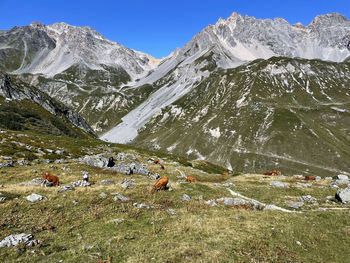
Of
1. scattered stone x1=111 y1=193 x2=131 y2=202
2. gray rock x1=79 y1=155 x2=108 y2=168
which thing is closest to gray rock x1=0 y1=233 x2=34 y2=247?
scattered stone x1=111 y1=193 x2=131 y2=202

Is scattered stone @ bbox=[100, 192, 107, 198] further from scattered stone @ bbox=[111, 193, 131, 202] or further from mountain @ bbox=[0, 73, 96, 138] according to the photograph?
mountain @ bbox=[0, 73, 96, 138]

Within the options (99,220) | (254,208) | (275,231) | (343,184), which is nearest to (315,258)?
(275,231)

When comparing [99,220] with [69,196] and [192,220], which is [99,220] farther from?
[192,220]

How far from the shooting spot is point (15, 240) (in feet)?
46.9

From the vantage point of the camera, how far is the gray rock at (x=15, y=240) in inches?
547

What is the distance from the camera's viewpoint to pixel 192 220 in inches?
766

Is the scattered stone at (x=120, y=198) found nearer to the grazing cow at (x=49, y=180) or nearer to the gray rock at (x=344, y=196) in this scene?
the grazing cow at (x=49, y=180)

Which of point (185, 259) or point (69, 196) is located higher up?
point (185, 259)

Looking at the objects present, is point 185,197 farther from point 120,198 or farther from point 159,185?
point 120,198

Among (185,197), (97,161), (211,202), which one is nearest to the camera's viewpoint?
(211,202)

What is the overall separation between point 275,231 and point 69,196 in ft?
65.5

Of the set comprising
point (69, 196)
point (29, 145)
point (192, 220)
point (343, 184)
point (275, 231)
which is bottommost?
point (29, 145)

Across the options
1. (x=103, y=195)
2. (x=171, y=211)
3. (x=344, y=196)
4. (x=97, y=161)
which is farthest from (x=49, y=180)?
(x=344, y=196)

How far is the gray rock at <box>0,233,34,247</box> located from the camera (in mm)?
13883
